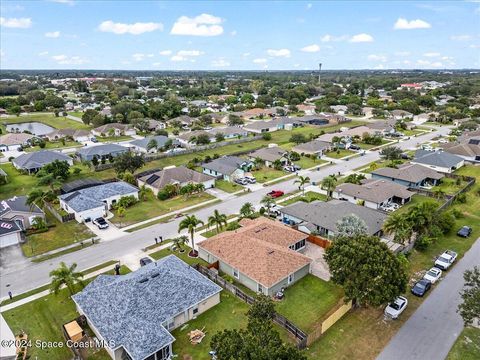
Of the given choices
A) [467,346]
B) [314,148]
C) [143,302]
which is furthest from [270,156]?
[467,346]

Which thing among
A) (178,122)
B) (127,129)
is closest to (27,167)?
(127,129)

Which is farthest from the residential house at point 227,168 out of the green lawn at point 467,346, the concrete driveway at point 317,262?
the green lawn at point 467,346

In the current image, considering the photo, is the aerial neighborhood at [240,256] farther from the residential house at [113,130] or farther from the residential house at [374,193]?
the residential house at [113,130]

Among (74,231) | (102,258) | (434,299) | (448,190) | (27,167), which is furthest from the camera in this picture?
(27,167)

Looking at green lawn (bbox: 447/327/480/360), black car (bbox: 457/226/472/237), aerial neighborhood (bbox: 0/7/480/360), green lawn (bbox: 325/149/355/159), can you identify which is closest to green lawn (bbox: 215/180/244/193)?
aerial neighborhood (bbox: 0/7/480/360)

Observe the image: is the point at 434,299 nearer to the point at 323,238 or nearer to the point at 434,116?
the point at 323,238

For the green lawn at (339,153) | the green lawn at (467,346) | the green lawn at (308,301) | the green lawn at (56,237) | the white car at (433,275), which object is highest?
the white car at (433,275)

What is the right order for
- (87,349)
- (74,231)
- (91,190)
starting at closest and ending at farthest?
(87,349), (74,231), (91,190)
